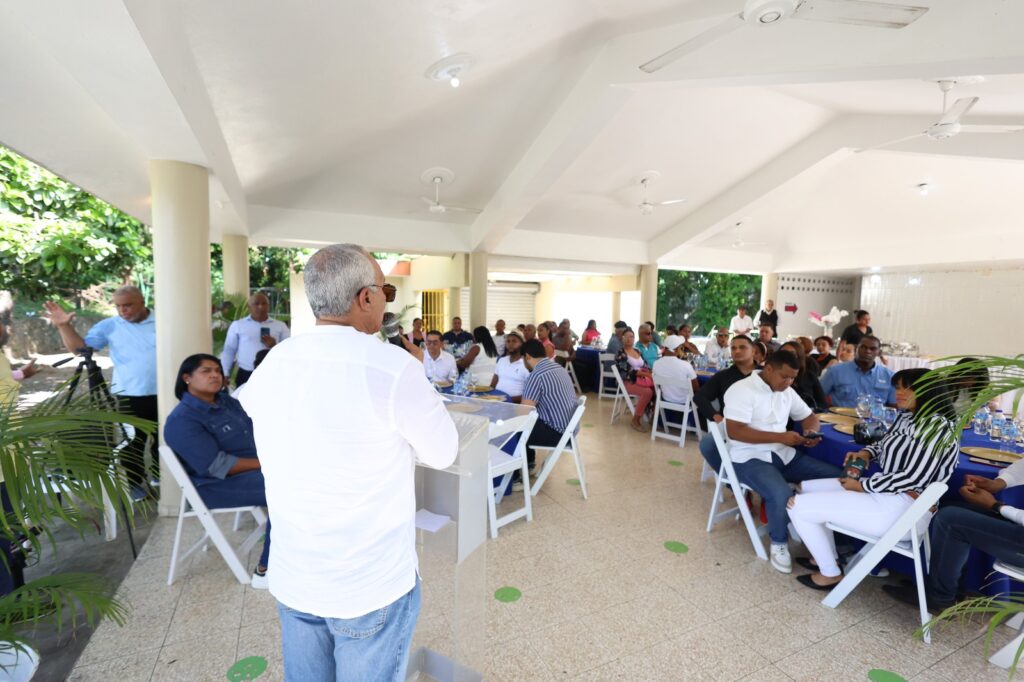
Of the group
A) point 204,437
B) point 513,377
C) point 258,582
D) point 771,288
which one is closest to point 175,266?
point 204,437

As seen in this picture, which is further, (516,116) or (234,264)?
(234,264)

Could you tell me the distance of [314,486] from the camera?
1042mm

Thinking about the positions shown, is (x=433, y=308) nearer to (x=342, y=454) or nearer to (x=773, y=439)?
(x=773, y=439)

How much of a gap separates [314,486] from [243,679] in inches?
60.9

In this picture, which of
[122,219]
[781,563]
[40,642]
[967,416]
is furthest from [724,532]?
[122,219]

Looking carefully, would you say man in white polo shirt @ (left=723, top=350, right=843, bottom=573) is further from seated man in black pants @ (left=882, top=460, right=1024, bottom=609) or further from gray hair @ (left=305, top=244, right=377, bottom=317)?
gray hair @ (left=305, top=244, right=377, bottom=317)

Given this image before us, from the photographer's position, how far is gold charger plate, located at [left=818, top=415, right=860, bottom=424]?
336 centimetres

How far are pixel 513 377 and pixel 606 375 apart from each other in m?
3.74

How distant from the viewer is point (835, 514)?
2.50 meters

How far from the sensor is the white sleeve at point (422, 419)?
3.38ft

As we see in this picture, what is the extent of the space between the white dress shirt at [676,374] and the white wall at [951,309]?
8893mm

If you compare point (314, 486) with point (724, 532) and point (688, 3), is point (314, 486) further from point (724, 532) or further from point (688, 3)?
point (688, 3)

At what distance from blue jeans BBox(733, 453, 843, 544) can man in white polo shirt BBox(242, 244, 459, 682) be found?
2.48 metres

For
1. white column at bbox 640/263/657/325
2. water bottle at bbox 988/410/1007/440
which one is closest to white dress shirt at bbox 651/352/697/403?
water bottle at bbox 988/410/1007/440
